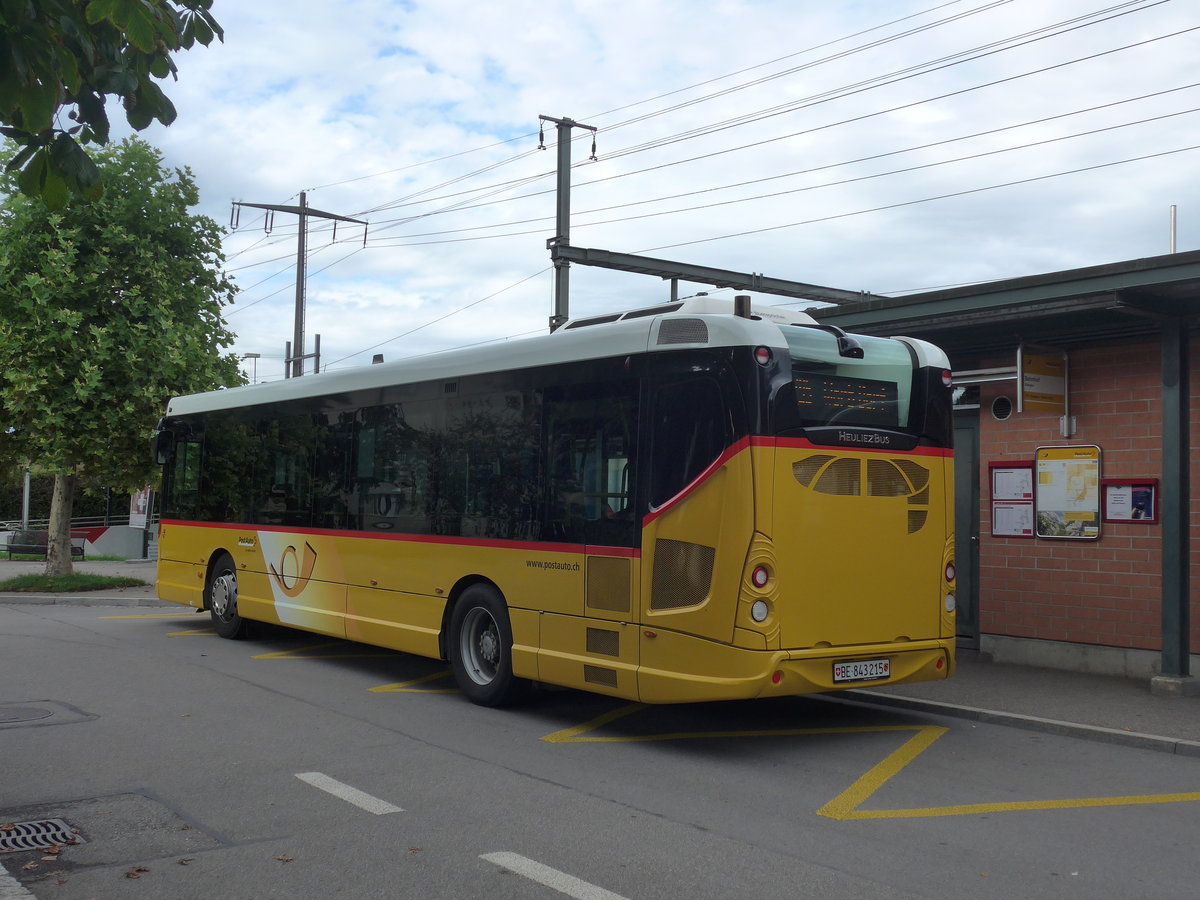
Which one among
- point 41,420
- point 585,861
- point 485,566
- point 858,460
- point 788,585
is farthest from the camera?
point 41,420

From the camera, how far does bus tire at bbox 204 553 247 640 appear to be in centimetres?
1407

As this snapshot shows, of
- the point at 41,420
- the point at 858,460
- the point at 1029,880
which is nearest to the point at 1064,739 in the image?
the point at 858,460

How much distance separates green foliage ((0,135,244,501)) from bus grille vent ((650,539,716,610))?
568 inches

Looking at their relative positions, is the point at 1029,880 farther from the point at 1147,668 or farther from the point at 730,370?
the point at 1147,668

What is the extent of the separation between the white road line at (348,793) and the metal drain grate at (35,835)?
1.39m

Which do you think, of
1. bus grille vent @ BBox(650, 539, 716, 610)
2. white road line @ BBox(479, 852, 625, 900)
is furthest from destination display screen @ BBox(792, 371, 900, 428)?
white road line @ BBox(479, 852, 625, 900)

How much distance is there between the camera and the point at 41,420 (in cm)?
1978

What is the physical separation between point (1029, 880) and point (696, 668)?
9.56 feet

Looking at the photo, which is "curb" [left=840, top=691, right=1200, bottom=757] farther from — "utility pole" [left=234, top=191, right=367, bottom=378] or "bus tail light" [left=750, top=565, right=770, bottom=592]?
"utility pole" [left=234, top=191, right=367, bottom=378]

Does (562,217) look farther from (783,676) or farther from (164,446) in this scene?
(783,676)

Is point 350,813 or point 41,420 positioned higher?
point 41,420

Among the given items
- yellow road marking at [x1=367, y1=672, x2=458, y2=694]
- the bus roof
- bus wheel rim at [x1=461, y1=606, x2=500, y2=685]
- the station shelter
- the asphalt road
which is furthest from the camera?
yellow road marking at [x1=367, y1=672, x2=458, y2=694]

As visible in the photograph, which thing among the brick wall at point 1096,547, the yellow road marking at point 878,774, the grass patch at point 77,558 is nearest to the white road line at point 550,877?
the yellow road marking at point 878,774

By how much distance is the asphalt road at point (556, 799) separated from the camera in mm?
5137
